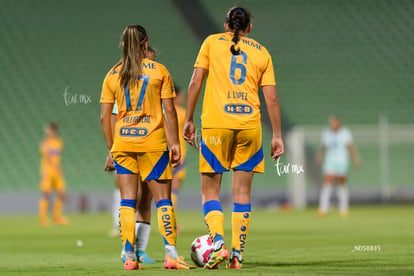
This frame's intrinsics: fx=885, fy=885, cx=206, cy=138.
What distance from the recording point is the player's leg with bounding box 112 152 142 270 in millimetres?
7352

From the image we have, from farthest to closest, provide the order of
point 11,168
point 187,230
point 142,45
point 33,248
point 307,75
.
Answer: point 307,75 → point 11,168 → point 187,230 → point 33,248 → point 142,45

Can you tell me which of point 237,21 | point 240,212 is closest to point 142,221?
point 240,212

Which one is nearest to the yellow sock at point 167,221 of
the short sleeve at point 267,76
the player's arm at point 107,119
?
the player's arm at point 107,119

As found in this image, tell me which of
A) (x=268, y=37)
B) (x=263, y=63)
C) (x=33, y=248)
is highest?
(x=268, y=37)

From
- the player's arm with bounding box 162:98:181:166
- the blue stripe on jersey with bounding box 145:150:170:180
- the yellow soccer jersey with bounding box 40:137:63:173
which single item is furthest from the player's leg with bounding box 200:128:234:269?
the yellow soccer jersey with bounding box 40:137:63:173

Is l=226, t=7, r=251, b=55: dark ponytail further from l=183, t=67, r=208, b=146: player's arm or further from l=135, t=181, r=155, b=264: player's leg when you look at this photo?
l=135, t=181, r=155, b=264: player's leg

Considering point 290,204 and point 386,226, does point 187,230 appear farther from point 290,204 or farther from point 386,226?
point 290,204

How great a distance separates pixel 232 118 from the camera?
7.32 m

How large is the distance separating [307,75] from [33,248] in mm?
15550

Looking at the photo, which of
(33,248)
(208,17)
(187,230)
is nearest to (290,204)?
(208,17)

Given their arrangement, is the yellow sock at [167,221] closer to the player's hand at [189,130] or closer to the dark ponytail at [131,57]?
the player's hand at [189,130]

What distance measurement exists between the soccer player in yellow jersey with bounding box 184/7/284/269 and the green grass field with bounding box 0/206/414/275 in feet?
1.84

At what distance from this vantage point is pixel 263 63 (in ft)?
24.5

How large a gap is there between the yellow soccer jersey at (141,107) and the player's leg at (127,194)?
3.8 inches
